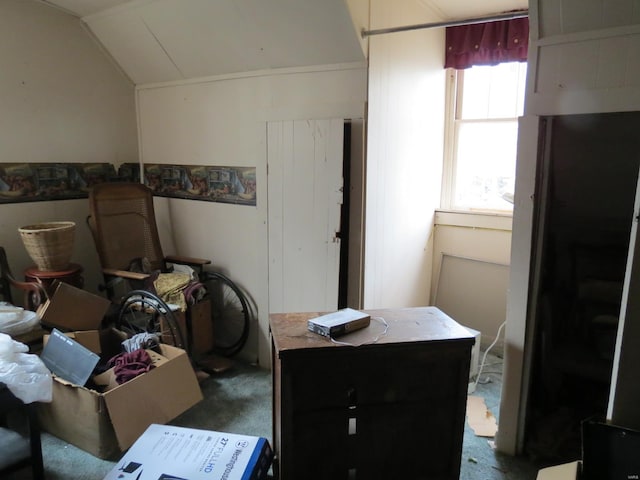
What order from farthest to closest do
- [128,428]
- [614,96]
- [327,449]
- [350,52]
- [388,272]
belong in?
[388,272]
[350,52]
[128,428]
[614,96]
[327,449]

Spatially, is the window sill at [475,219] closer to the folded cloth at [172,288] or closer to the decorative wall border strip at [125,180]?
the decorative wall border strip at [125,180]

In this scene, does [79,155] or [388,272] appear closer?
[388,272]

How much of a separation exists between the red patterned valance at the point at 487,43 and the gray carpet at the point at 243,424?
213 centimetres

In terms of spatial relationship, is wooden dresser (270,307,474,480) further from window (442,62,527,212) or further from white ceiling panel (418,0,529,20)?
white ceiling panel (418,0,529,20)

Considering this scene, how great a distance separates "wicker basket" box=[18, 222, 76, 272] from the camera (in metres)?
2.68

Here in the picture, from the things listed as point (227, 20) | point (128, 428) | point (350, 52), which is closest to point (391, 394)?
point (128, 428)

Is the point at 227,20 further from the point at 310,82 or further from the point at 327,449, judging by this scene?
the point at 327,449

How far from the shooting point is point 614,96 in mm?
1740

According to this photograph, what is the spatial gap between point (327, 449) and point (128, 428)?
3.57 feet

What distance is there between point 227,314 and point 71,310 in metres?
1.05

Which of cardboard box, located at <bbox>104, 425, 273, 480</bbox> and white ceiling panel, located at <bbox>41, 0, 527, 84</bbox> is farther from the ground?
white ceiling panel, located at <bbox>41, 0, 527, 84</bbox>

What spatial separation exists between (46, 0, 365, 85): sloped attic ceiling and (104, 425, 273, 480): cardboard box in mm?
1985

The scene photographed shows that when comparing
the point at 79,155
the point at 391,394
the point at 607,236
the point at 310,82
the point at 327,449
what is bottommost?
the point at 327,449

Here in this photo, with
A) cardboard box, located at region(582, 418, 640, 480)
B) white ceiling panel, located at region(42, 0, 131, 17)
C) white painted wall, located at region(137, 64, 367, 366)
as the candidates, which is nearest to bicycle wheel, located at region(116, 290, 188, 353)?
white painted wall, located at region(137, 64, 367, 366)
